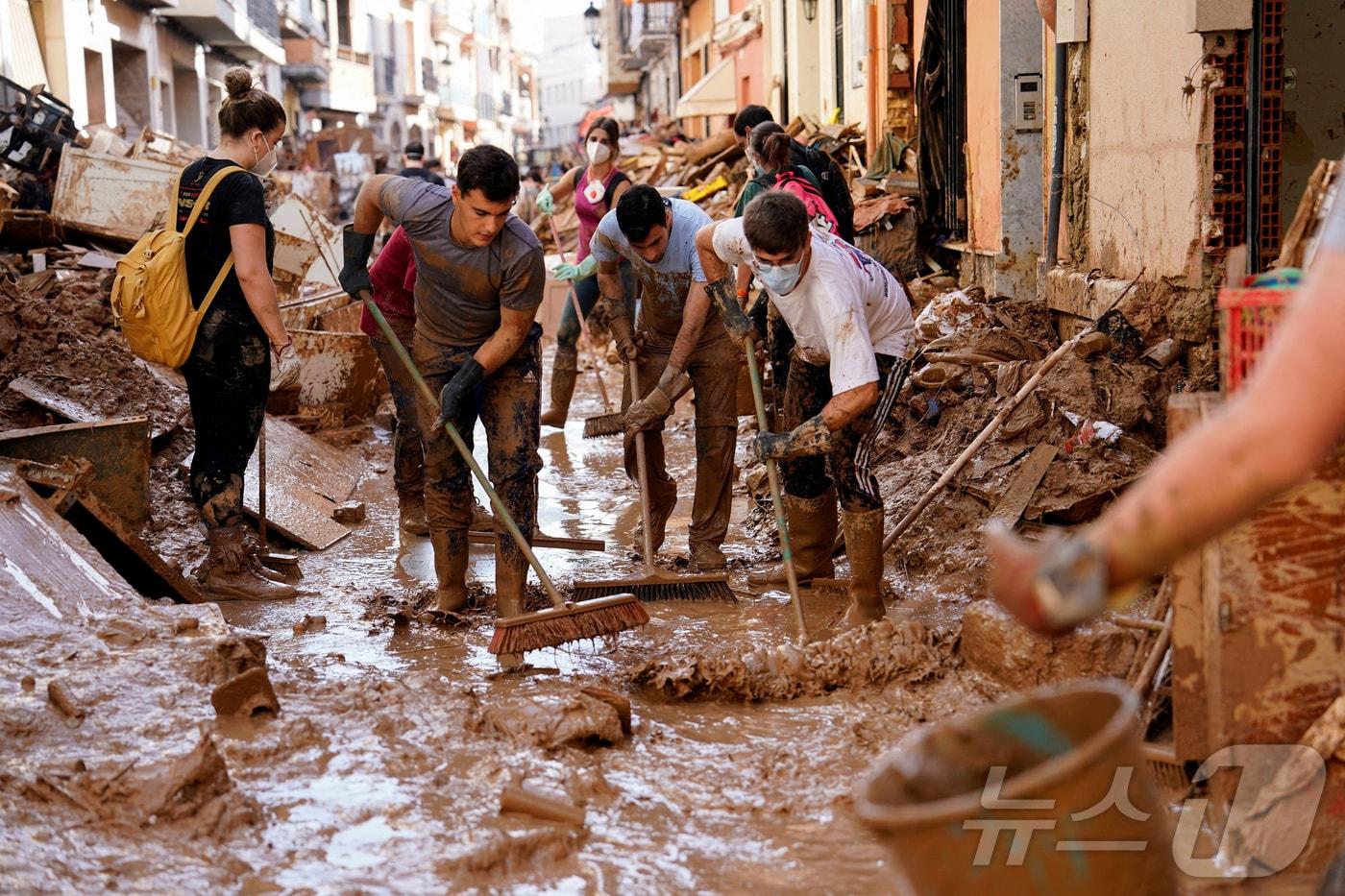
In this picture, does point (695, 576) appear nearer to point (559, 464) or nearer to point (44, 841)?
point (44, 841)

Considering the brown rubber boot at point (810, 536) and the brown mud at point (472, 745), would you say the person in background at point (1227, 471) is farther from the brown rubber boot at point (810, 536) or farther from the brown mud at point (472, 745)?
the brown rubber boot at point (810, 536)

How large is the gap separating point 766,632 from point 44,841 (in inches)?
109

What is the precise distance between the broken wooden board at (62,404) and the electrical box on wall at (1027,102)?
5.51m

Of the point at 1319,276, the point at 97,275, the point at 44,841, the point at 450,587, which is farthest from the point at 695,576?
the point at 97,275

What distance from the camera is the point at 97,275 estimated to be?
9.46m

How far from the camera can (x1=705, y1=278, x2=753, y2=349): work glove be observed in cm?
539

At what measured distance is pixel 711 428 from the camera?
6273 mm

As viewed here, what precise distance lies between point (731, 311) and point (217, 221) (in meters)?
2.09

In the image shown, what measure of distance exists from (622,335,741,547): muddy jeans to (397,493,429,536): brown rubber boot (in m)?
1.25

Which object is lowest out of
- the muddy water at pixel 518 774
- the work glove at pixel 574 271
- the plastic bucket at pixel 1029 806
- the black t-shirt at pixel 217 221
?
the muddy water at pixel 518 774

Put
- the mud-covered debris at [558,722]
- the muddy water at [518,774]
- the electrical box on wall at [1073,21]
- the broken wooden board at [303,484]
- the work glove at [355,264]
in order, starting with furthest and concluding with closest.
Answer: the electrical box on wall at [1073,21], the broken wooden board at [303,484], the work glove at [355,264], the mud-covered debris at [558,722], the muddy water at [518,774]

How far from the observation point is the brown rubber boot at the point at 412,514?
6961 mm

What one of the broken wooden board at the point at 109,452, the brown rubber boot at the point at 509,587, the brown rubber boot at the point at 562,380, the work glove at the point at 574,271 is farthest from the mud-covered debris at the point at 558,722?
the brown rubber boot at the point at 562,380

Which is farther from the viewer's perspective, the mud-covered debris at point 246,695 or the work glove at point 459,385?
the work glove at point 459,385
